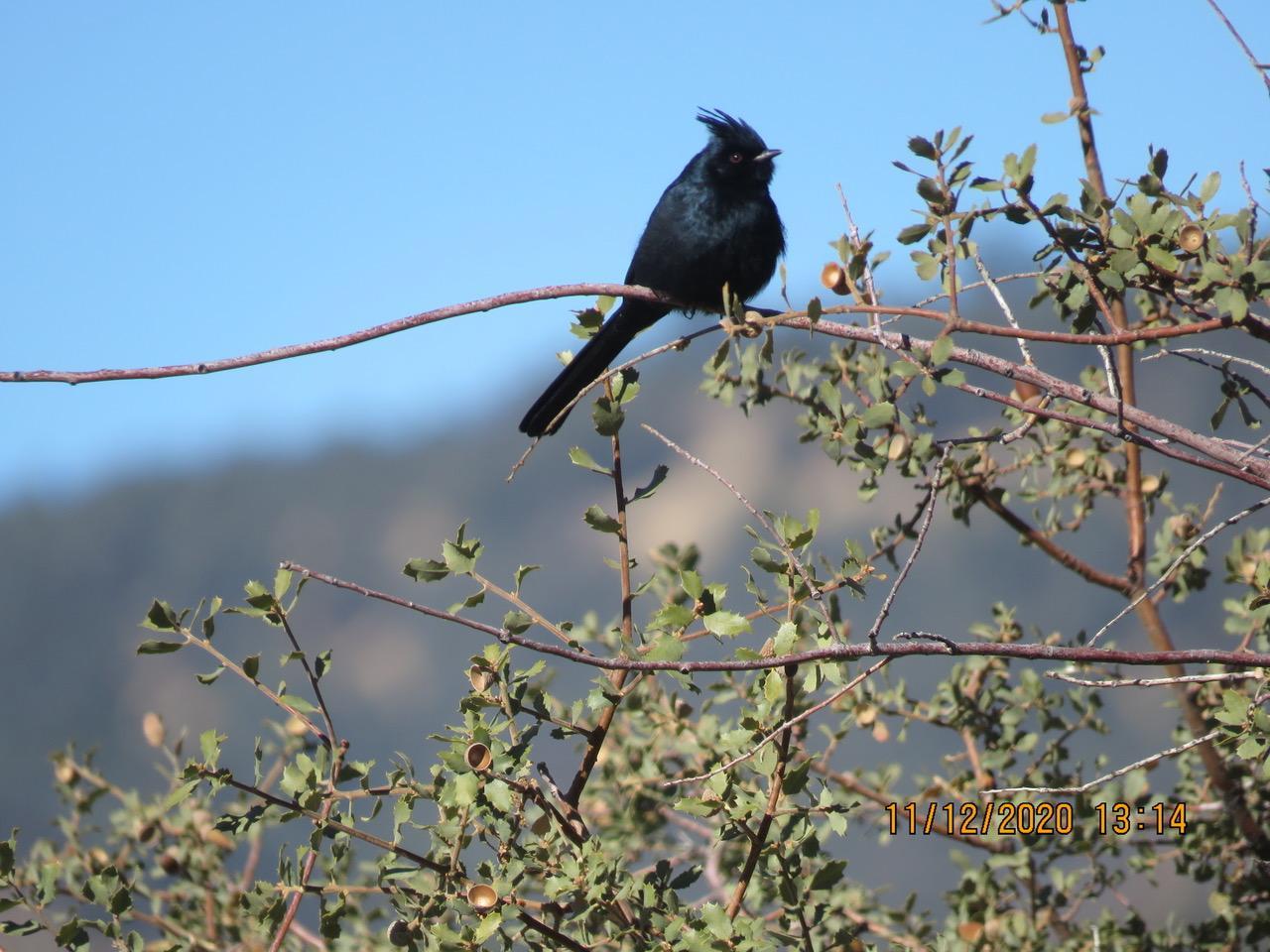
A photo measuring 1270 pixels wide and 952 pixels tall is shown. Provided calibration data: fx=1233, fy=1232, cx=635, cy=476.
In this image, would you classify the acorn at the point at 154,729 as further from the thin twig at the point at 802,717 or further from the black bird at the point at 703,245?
the thin twig at the point at 802,717

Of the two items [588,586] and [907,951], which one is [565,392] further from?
[588,586]

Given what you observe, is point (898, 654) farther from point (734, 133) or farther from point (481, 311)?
point (734, 133)

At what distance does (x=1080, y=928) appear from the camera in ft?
11.6

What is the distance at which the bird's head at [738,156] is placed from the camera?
15.7ft

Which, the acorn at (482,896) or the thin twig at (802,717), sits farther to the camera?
the acorn at (482,896)

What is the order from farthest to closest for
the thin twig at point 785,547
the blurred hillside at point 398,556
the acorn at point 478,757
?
1. the blurred hillside at point 398,556
2. the acorn at point 478,757
3. the thin twig at point 785,547

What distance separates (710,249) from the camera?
450 centimetres

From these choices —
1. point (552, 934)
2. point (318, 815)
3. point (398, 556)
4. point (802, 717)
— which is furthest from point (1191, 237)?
point (398, 556)

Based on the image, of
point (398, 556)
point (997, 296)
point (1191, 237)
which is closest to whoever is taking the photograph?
point (1191, 237)

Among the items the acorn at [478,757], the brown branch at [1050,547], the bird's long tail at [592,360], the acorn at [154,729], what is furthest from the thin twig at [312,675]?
the brown branch at [1050,547]

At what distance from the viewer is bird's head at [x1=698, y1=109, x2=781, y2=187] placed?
479cm

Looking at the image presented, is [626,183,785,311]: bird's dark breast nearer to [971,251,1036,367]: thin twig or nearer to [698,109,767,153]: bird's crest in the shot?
[698,109,767,153]: bird's crest
